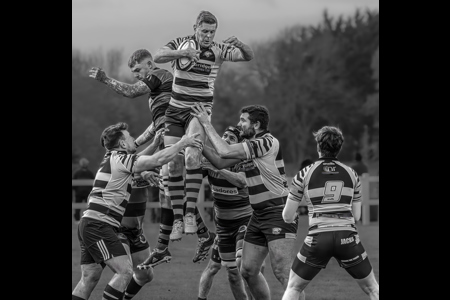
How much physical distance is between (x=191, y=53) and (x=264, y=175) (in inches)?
73.9

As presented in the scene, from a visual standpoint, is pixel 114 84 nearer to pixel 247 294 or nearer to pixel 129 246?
pixel 129 246

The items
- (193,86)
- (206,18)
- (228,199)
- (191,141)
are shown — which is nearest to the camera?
(206,18)

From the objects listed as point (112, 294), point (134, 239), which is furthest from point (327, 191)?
point (134, 239)

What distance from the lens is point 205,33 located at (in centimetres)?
1048

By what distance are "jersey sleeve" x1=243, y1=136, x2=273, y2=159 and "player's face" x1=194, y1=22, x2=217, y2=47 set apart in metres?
1.34

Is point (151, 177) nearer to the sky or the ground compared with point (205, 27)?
nearer to the ground

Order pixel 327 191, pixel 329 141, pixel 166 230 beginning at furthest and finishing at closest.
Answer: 1. pixel 166 230
2. pixel 329 141
3. pixel 327 191

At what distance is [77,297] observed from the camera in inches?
446

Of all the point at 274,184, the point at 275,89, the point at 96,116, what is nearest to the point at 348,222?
the point at 274,184

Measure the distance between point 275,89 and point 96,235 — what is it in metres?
70.9

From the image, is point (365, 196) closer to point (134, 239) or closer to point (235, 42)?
point (134, 239)

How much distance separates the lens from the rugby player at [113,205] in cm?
1076

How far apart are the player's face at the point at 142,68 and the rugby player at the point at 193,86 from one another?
2.54ft

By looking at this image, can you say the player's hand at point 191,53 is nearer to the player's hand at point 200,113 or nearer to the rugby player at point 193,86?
the rugby player at point 193,86
